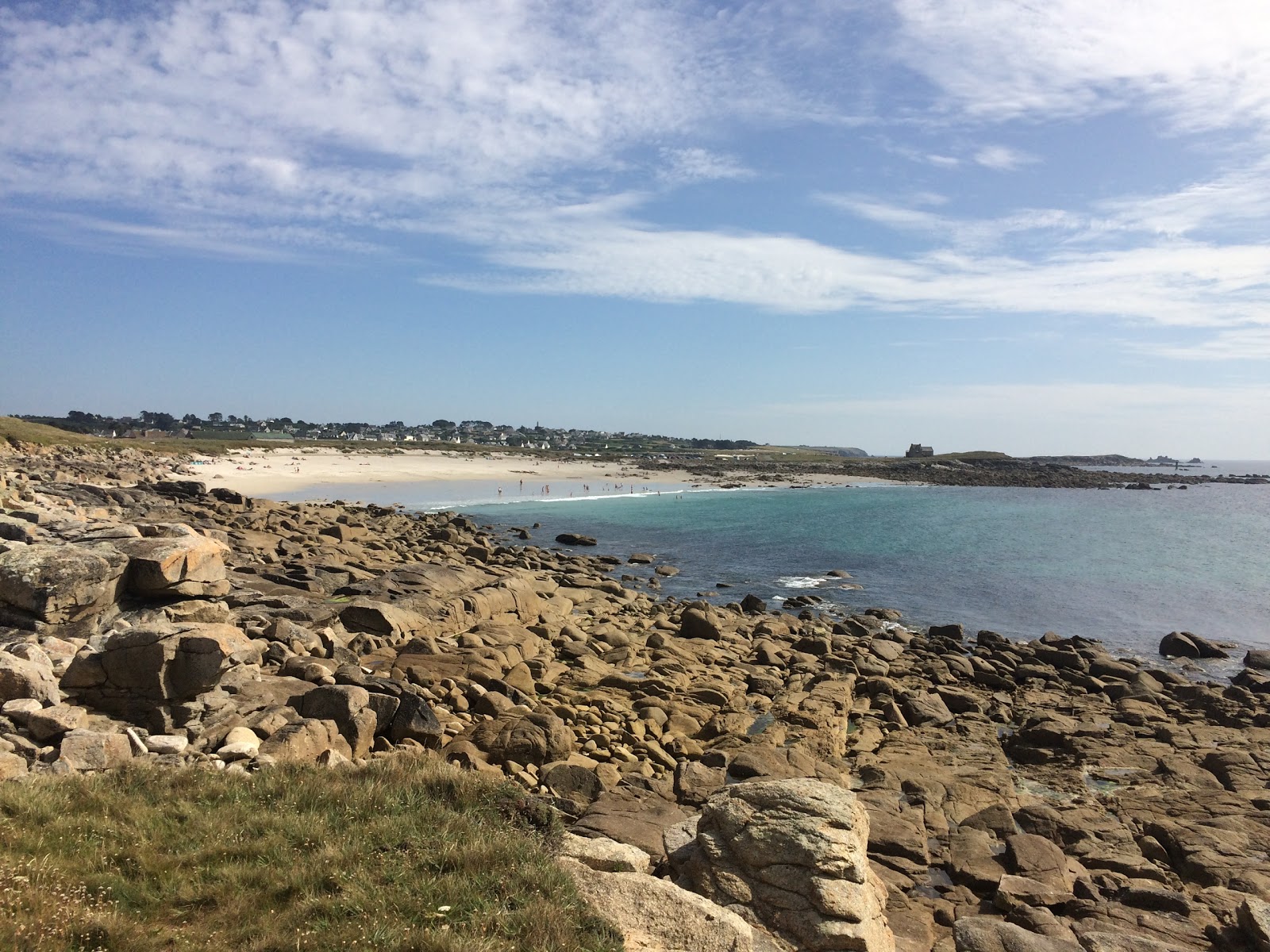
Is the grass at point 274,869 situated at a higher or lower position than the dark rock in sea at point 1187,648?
higher

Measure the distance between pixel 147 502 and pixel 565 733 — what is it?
31.6 metres

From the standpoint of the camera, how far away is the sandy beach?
67.2 metres

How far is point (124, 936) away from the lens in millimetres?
5070

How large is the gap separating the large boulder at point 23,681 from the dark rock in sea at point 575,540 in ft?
114

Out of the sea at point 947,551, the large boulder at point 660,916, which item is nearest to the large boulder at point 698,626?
the sea at point 947,551

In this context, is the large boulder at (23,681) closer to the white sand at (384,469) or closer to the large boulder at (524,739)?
the large boulder at (524,739)

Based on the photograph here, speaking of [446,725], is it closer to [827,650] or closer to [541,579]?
[827,650]

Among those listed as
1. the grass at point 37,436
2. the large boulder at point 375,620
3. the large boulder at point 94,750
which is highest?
the grass at point 37,436

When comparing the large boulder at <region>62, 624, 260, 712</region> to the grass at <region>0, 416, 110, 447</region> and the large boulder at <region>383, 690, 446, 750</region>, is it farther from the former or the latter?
the grass at <region>0, 416, 110, 447</region>

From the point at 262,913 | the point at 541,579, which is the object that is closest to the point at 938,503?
the point at 541,579

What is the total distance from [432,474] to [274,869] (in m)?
83.3

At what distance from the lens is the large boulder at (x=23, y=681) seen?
8.83 metres

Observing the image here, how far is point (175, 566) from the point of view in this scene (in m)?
12.6

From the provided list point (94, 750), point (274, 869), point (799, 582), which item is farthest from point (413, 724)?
point (799, 582)
